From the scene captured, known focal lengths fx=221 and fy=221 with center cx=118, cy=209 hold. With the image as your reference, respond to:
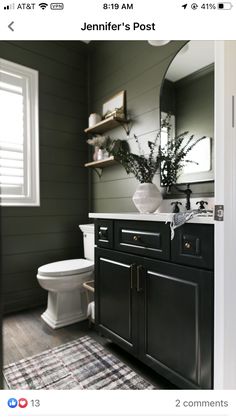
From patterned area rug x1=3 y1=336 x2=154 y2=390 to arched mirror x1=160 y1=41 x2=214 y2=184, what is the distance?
113 cm

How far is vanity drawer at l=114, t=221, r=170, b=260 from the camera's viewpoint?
99cm

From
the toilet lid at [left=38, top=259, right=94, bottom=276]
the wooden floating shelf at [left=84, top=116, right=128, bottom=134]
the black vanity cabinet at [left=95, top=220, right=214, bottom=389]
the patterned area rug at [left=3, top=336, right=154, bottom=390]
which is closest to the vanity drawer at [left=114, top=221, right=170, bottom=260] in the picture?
the black vanity cabinet at [left=95, top=220, right=214, bottom=389]

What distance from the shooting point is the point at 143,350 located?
1.08 m

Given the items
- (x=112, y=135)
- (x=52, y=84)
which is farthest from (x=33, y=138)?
(x=112, y=135)

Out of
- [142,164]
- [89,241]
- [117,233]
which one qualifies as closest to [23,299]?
[89,241]

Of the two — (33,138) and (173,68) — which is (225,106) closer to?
(173,68)

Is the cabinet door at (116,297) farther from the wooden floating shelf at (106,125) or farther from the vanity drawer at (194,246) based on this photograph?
the wooden floating shelf at (106,125)

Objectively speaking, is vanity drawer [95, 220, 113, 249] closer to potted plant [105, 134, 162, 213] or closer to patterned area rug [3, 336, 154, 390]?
potted plant [105, 134, 162, 213]

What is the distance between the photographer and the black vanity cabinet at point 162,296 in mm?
836
